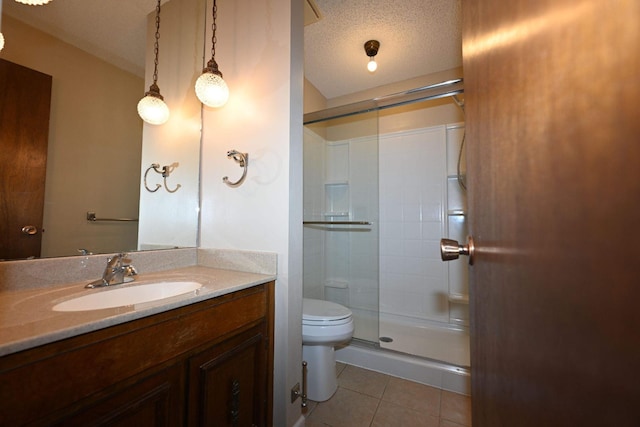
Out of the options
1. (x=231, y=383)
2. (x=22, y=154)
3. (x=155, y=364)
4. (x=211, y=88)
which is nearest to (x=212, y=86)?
(x=211, y=88)

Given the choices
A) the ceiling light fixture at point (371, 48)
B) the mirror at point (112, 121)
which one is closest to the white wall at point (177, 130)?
the mirror at point (112, 121)

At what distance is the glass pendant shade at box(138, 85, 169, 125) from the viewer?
3.82 ft

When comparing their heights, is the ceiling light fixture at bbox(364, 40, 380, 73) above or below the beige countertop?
above

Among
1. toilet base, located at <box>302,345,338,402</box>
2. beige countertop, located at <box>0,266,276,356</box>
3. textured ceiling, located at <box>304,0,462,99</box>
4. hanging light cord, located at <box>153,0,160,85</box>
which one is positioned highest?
textured ceiling, located at <box>304,0,462,99</box>

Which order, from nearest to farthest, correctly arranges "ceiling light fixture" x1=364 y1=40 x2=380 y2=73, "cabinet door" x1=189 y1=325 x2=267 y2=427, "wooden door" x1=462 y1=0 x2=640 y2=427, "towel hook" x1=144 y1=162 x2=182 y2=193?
1. "wooden door" x1=462 y1=0 x2=640 y2=427
2. "cabinet door" x1=189 y1=325 x2=267 y2=427
3. "towel hook" x1=144 y1=162 x2=182 y2=193
4. "ceiling light fixture" x1=364 y1=40 x2=380 y2=73

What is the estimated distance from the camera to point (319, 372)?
1.43 m

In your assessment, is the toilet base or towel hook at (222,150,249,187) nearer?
towel hook at (222,150,249,187)

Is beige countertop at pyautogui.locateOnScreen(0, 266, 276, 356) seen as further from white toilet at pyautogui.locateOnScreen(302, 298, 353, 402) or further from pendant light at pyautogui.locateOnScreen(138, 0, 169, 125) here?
pendant light at pyautogui.locateOnScreen(138, 0, 169, 125)

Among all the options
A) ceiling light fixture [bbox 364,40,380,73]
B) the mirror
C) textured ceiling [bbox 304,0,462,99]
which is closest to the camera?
the mirror

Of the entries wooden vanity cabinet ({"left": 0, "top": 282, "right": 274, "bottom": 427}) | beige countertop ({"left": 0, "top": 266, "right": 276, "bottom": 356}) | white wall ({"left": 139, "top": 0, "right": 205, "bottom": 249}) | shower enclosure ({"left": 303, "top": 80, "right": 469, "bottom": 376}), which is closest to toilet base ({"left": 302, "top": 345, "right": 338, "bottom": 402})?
wooden vanity cabinet ({"left": 0, "top": 282, "right": 274, "bottom": 427})

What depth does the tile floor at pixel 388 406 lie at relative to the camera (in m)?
1.27

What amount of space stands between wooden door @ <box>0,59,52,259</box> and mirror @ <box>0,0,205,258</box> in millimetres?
22

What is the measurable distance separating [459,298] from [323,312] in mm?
1265

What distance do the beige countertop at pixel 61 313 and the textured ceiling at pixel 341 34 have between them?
84 centimetres
